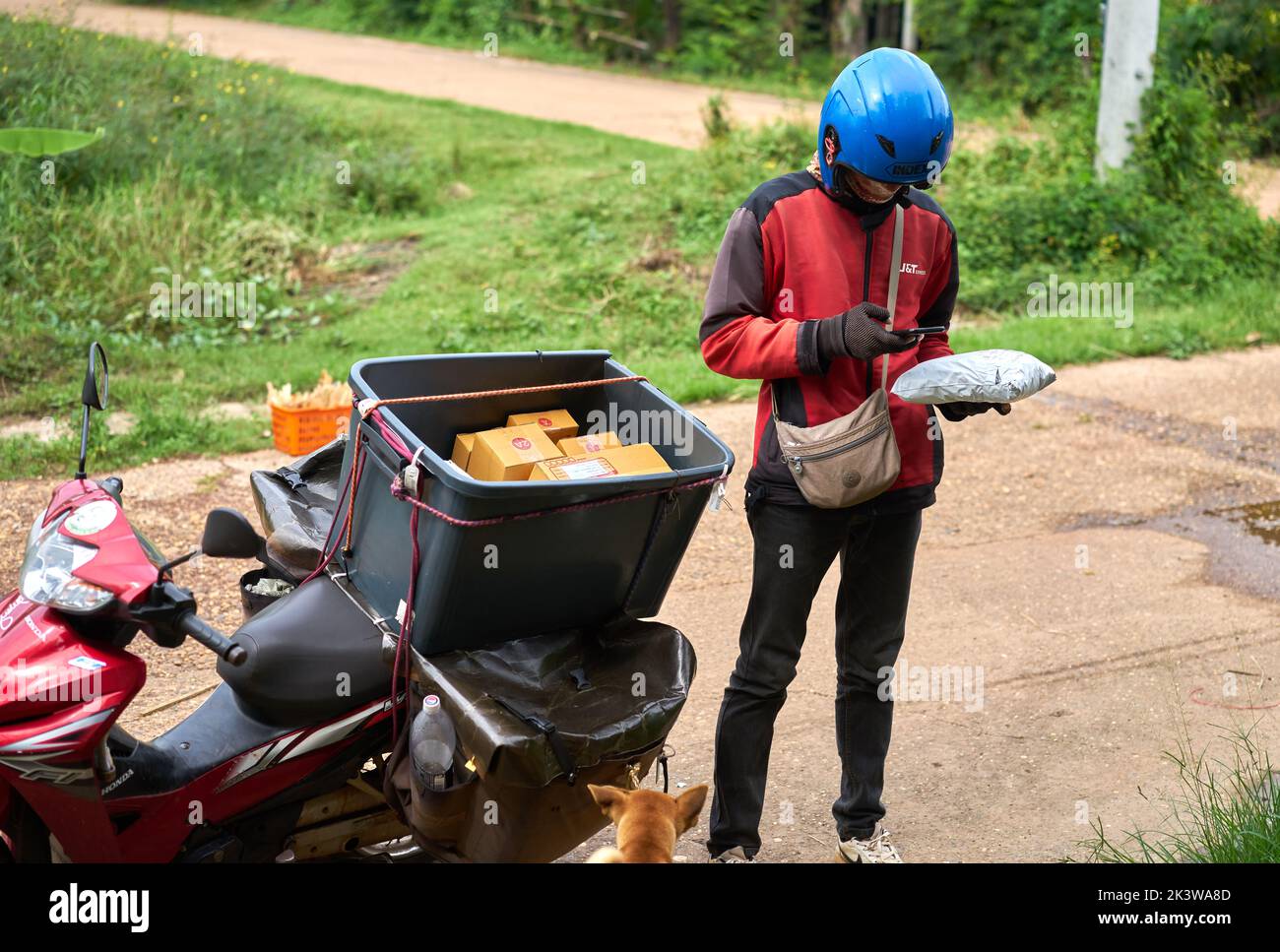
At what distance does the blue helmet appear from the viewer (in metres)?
3.00

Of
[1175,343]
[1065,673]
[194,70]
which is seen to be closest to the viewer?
[1065,673]

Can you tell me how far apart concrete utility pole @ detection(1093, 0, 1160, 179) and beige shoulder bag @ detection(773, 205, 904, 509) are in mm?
8110

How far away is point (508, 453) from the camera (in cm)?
315

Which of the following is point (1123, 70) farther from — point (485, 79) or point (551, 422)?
point (485, 79)

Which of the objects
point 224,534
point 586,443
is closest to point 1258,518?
point 586,443

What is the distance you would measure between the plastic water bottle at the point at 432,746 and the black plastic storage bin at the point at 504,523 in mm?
163

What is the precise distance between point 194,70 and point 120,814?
1012cm

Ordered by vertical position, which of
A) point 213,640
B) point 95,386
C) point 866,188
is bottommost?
point 213,640

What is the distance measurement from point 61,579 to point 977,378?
1.97 meters

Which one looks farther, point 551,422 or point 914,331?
point 551,422

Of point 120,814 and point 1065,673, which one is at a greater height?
point 120,814

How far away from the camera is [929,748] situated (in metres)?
4.31
